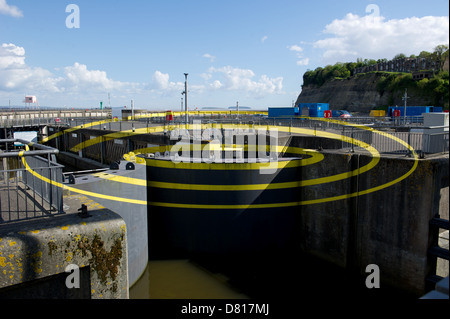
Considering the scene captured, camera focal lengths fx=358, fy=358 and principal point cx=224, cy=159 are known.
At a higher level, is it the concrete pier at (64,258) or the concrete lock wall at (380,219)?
the concrete pier at (64,258)

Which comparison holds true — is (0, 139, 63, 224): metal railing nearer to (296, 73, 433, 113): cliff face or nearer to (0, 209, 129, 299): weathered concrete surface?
(0, 209, 129, 299): weathered concrete surface

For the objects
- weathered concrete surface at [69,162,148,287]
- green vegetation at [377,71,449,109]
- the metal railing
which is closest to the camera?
the metal railing

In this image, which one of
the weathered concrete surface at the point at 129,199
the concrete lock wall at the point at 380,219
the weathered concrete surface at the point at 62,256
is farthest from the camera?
the concrete lock wall at the point at 380,219

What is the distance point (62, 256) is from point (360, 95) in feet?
263

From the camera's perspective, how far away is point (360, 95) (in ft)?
251

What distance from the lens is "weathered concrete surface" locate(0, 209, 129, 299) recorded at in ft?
12.9

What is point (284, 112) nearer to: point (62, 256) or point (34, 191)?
point (34, 191)

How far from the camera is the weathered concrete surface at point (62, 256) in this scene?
3943 mm

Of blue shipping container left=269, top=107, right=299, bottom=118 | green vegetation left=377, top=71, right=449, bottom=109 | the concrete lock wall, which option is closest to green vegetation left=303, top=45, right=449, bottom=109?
green vegetation left=377, top=71, right=449, bottom=109

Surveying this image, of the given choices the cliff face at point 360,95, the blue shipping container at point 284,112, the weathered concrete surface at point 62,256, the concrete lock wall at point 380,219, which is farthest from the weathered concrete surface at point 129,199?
the cliff face at point 360,95

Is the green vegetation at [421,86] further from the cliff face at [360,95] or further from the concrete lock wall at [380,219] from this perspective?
the concrete lock wall at [380,219]

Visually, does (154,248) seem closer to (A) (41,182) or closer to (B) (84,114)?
(A) (41,182)

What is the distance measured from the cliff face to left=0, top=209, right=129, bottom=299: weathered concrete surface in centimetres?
6525

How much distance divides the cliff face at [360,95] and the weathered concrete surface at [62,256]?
65253mm
